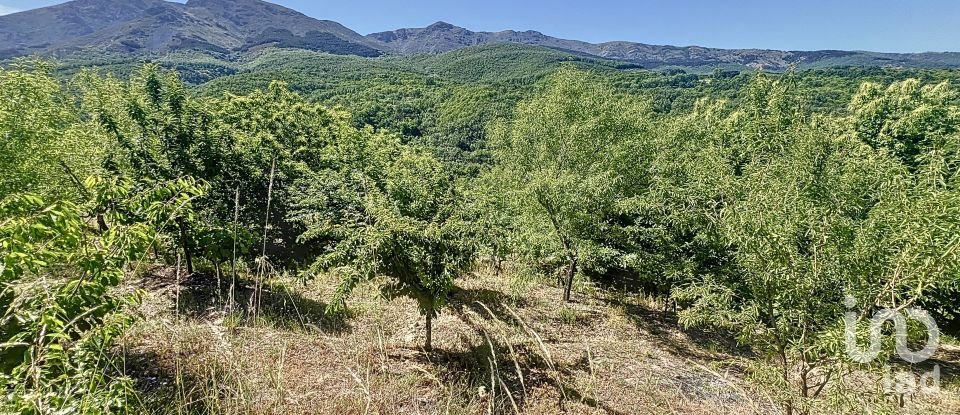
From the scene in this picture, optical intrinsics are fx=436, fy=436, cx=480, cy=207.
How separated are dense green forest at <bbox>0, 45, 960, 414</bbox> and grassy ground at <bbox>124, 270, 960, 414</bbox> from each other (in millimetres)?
316

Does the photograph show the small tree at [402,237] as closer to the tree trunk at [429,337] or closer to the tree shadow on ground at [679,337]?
the tree trunk at [429,337]

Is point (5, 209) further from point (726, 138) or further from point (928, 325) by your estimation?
point (726, 138)

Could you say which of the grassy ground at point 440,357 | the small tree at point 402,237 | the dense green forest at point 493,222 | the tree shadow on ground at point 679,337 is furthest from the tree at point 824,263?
the tree shadow on ground at point 679,337

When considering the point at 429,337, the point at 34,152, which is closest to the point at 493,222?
the point at 429,337

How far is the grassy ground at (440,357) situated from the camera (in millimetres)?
4352

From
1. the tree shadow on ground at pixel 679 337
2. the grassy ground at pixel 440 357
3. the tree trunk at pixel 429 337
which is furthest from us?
the tree shadow on ground at pixel 679 337

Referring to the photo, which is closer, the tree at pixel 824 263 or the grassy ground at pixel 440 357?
the tree at pixel 824 263

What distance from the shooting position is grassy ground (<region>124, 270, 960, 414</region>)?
4352 mm

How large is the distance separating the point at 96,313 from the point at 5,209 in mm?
796

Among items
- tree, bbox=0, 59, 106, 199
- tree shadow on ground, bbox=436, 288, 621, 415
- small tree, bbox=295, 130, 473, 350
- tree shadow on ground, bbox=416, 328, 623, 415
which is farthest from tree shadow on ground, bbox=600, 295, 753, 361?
tree, bbox=0, 59, 106, 199

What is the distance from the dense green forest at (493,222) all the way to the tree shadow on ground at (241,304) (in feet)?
0.46

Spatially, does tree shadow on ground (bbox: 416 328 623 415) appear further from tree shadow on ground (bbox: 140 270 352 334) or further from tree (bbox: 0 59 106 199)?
tree (bbox: 0 59 106 199)

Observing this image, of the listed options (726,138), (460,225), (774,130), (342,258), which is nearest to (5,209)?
(342,258)

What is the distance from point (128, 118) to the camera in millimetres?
8250
